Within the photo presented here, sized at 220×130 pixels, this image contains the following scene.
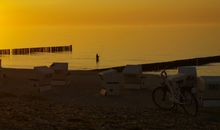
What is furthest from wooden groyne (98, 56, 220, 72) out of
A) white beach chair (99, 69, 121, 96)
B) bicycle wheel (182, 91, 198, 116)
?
bicycle wheel (182, 91, 198, 116)

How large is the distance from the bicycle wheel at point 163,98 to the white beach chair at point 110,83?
677cm

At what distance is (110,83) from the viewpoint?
72.8 feet

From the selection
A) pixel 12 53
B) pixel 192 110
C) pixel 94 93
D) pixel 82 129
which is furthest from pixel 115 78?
pixel 12 53

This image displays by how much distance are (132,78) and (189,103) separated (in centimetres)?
1049

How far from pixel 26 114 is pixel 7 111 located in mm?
613

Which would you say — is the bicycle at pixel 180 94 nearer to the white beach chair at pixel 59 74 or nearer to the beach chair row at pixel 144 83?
the beach chair row at pixel 144 83

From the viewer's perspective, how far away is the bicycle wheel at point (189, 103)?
14076mm

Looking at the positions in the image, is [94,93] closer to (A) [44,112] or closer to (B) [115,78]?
(B) [115,78]

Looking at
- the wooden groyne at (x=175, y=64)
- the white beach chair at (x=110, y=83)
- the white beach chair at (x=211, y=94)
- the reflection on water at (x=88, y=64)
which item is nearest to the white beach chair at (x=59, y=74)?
the white beach chair at (x=110, y=83)

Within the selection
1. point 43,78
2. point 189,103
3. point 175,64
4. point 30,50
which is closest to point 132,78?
point 43,78

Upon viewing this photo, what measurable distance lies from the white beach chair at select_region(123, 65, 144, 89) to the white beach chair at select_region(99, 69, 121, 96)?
2033 mm

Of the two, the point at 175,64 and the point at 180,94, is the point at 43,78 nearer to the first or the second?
the point at 180,94

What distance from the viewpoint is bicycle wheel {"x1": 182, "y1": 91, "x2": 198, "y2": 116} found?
14076 mm

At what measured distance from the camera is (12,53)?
9169 cm
